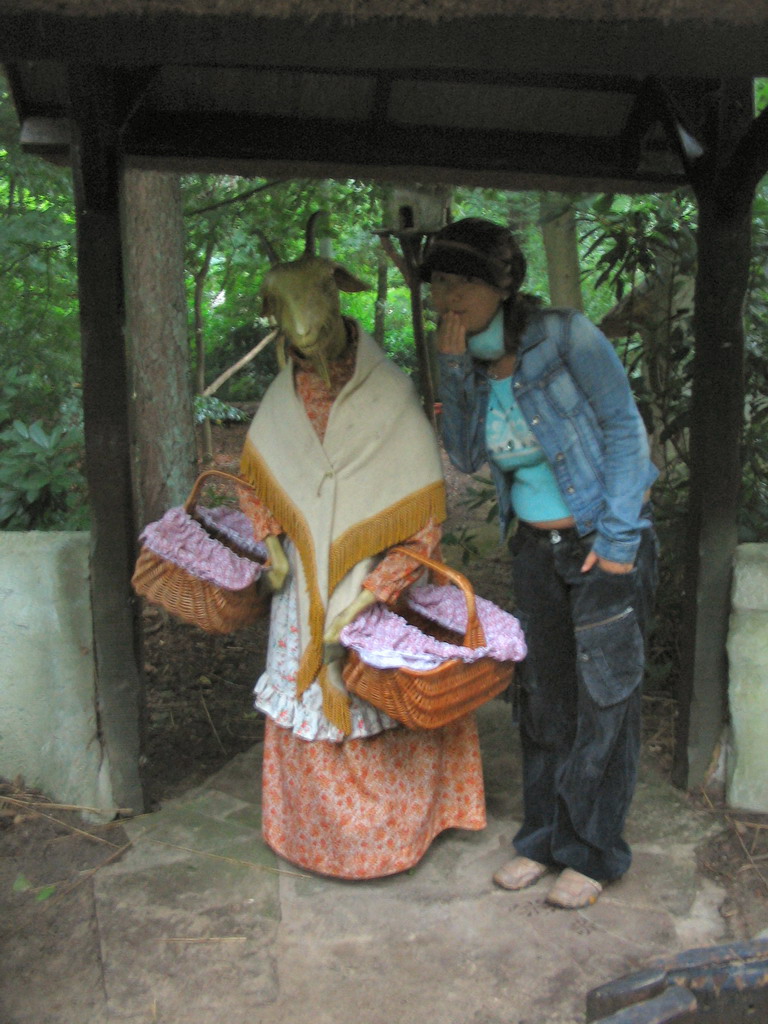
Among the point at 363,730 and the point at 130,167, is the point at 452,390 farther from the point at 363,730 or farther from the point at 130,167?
the point at 130,167

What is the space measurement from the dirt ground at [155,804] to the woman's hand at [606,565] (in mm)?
1160

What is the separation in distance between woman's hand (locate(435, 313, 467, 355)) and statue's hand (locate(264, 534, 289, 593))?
2.71 feet

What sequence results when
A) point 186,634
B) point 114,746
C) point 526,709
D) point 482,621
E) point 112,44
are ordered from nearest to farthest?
point 112,44 → point 482,621 → point 526,709 → point 114,746 → point 186,634

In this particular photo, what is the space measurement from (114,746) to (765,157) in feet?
9.75

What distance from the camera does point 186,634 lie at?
18.9ft

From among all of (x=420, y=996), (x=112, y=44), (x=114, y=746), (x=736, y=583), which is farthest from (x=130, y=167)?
(x=420, y=996)

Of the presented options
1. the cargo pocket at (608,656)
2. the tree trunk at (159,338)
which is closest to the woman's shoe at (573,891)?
the cargo pocket at (608,656)

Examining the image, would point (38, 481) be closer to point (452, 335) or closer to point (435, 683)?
point (452, 335)

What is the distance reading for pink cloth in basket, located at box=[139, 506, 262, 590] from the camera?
3094 mm

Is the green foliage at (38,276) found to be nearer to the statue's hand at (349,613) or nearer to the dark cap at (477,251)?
the statue's hand at (349,613)

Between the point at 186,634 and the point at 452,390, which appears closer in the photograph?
the point at 452,390

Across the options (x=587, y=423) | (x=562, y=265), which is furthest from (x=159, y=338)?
(x=587, y=423)

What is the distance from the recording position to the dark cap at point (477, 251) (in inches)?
115

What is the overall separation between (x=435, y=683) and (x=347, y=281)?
1.25 m
